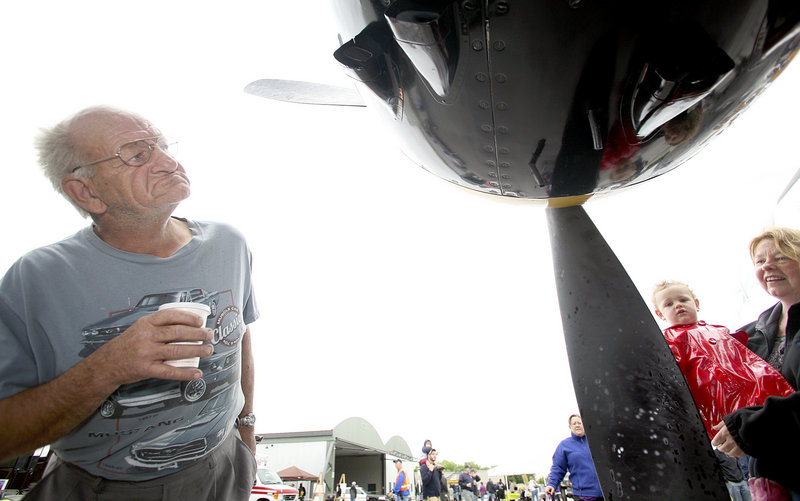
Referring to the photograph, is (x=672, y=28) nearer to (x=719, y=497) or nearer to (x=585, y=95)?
(x=585, y=95)

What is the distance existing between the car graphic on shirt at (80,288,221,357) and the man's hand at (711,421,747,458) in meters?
1.82

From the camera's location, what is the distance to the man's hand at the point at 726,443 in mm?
1285

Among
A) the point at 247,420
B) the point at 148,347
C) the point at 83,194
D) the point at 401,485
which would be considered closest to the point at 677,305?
the point at 247,420

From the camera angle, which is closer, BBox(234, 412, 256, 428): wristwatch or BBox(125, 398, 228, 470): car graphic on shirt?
BBox(125, 398, 228, 470): car graphic on shirt

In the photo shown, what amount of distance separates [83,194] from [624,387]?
1.93 m

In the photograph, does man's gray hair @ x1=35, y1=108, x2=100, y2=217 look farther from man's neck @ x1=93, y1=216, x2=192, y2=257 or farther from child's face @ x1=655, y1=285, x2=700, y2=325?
child's face @ x1=655, y1=285, x2=700, y2=325

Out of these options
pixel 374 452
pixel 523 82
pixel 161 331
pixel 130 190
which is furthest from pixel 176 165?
pixel 374 452

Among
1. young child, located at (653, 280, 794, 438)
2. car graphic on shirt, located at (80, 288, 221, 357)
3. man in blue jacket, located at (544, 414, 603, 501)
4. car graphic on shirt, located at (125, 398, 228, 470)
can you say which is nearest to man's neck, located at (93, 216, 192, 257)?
car graphic on shirt, located at (80, 288, 221, 357)

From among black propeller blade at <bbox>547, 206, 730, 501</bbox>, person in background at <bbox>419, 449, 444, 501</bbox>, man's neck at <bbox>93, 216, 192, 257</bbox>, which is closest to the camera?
black propeller blade at <bbox>547, 206, 730, 501</bbox>

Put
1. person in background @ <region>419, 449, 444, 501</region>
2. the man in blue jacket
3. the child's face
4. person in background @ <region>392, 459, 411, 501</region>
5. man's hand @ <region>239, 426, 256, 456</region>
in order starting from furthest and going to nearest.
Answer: person in background @ <region>392, 459, 411, 501</region>, person in background @ <region>419, 449, 444, 501</region>, the man in blue jacket, the child's face, man's hand @ <region>239, 426, 256, 456</region>

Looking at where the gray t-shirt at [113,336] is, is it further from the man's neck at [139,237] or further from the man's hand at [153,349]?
the man's hand at [153,349]

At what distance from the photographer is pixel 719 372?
1.51m

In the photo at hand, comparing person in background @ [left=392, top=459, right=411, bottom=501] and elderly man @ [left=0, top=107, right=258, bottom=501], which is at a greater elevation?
elderly man @ [left=0, top=107, right=258, bottom=501]

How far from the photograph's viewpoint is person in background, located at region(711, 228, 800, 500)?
119cm
